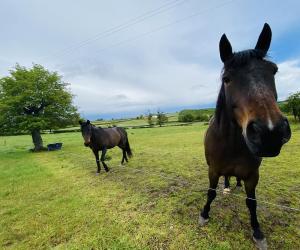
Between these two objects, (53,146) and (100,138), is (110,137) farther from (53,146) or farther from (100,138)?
(53,146)

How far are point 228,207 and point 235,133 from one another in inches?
81.7

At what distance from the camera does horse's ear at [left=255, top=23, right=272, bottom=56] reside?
7.29 feet

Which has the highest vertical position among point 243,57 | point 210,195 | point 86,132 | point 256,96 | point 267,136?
point 243,57

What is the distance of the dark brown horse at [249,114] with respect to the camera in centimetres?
167

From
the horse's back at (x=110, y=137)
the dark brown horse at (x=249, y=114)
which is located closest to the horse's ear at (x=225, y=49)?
the dark brown horse at (x=249, y=114)

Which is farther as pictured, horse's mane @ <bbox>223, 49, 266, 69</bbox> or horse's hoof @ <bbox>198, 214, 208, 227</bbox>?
horse's hoof @ <bbox>198, 214, 208, 227</bbox>

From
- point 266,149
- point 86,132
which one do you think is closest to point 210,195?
point 266,149

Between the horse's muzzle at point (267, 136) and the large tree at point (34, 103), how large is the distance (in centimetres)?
1701

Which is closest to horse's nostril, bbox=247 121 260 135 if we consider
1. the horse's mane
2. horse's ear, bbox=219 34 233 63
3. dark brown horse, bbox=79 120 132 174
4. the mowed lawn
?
the horse's mane

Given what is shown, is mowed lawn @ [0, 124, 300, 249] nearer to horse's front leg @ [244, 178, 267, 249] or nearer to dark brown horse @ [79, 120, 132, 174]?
horse's front leg @ [244, 178, 267, 249]

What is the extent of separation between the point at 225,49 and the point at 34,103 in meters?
17.9

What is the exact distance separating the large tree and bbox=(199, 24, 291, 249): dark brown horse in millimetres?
16159

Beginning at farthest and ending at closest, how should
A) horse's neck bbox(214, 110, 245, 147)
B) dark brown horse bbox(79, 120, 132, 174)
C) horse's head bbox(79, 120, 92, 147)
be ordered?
dark brown horse bbox(79, 120, 132, 174) < horse's head bbox(79, 120, 92, 147) < horse's neck bbox(214, 110, 245, 147)

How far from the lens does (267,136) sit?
1644 millimetres
